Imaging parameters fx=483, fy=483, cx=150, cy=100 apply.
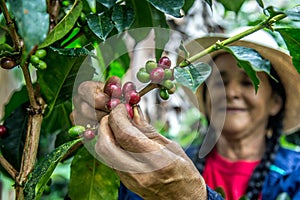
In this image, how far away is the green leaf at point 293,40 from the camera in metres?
0.83

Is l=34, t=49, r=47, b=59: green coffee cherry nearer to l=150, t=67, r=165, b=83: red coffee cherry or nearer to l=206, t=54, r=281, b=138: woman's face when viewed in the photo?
l=150, t=67, r=165, b=83: red coffee cherry

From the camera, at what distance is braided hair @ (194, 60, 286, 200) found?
5.54 ft

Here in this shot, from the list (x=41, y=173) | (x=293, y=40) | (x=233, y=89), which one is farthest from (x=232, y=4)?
(x=233, y=89)

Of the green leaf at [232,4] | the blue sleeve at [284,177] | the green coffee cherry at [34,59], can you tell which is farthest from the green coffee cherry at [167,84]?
the blue sleeve at [284,177]

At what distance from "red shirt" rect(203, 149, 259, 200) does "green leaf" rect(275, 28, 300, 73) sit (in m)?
0.99

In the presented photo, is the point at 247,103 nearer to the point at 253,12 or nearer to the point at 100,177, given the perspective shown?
the point at 253,12

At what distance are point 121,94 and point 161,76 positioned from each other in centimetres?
9

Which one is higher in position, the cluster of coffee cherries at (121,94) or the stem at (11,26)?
the stem at (11,26)

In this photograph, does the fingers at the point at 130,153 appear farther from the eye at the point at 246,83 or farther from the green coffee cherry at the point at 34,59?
the eye at the point at 246,83

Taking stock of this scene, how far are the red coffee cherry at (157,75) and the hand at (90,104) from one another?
12 cm

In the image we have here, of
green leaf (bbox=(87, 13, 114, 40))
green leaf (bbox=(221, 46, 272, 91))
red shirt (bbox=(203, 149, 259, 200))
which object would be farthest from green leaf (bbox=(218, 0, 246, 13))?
red shirt (bbox=(203, 149, 259, 200))

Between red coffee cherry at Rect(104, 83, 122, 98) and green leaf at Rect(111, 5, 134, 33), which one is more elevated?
green leaf at Rect(111, 5, 134, 33)

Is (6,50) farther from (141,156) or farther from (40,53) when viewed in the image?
(141,156)

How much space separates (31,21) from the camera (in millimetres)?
499
